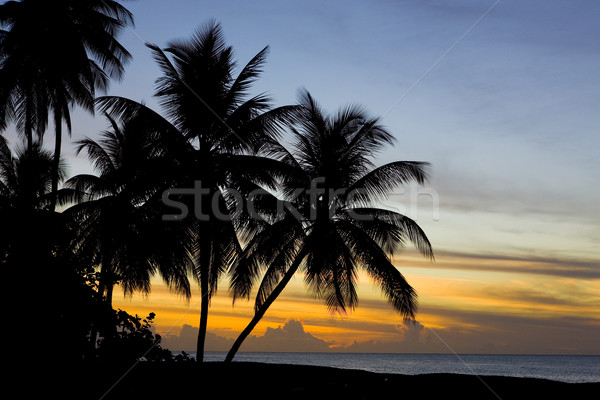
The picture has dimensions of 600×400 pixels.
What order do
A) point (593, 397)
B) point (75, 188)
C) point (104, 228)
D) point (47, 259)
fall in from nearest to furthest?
1. point (47, 259)
2. point (593, 397)
3. point (104, 228)
4. point (75, 188)

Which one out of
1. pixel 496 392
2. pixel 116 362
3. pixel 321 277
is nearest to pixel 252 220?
pixel 321 277

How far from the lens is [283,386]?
40.2 ft

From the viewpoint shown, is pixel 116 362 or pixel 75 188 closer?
pixel 116 362

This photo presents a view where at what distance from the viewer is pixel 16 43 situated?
1995 cm

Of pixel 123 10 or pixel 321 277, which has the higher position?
pixel 123 10

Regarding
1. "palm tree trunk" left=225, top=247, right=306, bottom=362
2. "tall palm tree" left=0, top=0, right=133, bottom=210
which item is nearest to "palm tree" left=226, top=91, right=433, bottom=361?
"palm tree trunk" left=225, top=247, right=306, bottom=362

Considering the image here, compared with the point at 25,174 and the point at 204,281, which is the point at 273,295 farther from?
the point at 25,174

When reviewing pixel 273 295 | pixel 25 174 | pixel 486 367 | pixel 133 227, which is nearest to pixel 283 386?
pixel 273 295

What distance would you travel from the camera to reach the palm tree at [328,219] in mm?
16141

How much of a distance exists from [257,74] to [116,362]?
30.3ft

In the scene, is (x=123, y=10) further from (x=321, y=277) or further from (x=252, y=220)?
(x=321, y=277)

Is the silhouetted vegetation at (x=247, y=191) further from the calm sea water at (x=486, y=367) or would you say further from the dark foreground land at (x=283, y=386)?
the calm sea water at (x=486, y=367)

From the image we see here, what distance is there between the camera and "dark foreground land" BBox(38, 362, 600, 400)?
11.0 m

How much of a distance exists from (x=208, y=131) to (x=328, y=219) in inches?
169
